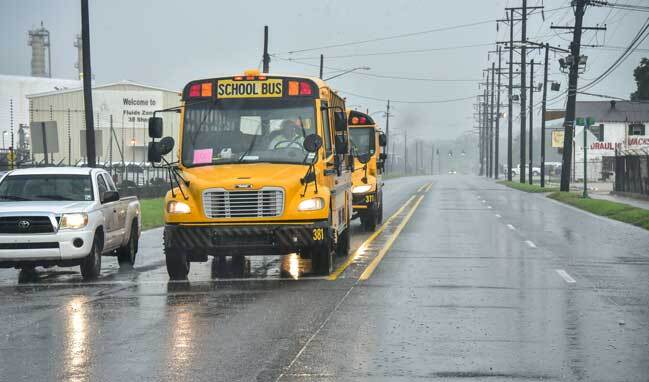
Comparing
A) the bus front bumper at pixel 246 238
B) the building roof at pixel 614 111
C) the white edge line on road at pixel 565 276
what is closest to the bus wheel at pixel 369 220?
the white edge line on road at pixel 565 276

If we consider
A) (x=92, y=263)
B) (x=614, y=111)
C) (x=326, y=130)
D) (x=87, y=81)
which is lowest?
(x=92, y=263)

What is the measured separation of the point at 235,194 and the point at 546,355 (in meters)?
7.26

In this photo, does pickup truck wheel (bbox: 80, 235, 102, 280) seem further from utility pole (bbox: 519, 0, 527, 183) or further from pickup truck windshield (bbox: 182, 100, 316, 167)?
utility pole (bbox: 519, 0, 527, 183)

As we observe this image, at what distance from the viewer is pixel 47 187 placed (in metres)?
17.6

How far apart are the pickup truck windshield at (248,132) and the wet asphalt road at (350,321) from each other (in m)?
1.92

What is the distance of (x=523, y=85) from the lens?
3337 inches

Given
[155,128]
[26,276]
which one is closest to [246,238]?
[155,128]

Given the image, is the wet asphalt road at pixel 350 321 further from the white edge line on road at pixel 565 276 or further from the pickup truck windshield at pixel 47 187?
the pickup truck windshield at pixel 47 187

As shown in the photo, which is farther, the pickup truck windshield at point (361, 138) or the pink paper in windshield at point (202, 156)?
the pickup truck windshield at point (361, 138)

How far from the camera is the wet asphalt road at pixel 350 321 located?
8820 millimetres

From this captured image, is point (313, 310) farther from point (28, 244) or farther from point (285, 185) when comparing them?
point (28, 244)

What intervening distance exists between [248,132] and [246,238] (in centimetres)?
199

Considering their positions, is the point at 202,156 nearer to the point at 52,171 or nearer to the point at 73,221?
the point at 73,221

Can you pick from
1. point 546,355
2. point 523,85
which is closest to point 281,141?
→ point 546,355
